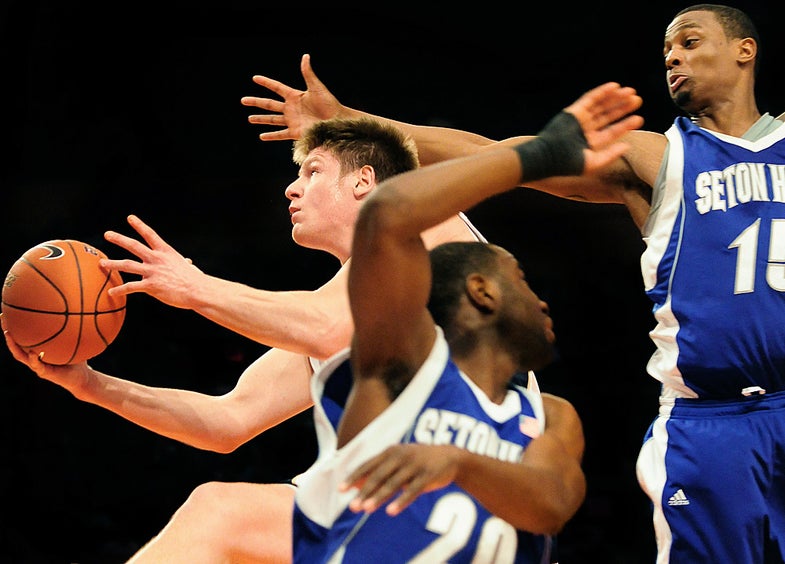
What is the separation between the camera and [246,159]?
6586 millimetres

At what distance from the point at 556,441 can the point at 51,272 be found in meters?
1.74

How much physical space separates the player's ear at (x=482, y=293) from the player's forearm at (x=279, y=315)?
0.90 meters

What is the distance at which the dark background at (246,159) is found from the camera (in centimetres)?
625

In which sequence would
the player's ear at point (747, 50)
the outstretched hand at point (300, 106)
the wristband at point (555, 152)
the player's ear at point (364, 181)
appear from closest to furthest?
the wristband at point (555, 152) < the player's ear at point (364, 181) < the player's ear at point (747, 50) < the outstretched hand at point (300, 106)

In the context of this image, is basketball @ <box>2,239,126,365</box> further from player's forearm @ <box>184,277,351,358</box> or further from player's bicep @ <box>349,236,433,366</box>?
player's bicep @ <box>349,236,433,366</box>

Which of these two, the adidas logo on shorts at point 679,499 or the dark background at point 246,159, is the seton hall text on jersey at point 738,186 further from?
the dark background at point 246,159

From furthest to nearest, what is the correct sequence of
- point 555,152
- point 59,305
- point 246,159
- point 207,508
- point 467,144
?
1. point 246,159
2. point 467,144
3. point 59,305
4. point 207,508
5. point 555,152

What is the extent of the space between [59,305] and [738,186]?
2.11m

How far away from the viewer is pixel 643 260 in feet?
11.0

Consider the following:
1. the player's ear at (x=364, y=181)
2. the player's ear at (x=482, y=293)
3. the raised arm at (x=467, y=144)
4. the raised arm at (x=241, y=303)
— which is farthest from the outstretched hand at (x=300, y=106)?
the player's ear at (x=482, y=293)

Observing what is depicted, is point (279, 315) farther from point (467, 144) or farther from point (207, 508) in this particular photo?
A: point (467, 144)

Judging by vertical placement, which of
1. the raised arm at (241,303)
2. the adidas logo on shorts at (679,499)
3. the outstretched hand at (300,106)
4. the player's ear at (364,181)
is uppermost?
the outstretched hand at (300,106)

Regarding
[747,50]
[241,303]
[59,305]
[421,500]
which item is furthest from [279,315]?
[747,50]

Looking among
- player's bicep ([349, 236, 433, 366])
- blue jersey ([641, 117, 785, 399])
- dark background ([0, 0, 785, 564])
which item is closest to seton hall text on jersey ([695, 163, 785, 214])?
blue jersey ([641, 117, 785, 399])
